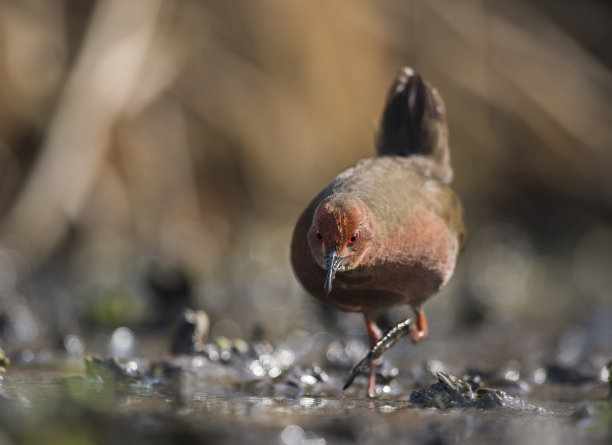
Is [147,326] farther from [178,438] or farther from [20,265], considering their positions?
[178,438]

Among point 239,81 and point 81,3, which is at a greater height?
point 81,3

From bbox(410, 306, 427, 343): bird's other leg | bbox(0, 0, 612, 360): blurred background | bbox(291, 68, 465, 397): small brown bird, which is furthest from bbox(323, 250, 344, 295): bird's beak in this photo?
bbox(0, 0, 612, 360): blurred background

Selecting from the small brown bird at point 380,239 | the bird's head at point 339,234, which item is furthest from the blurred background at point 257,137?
the bird's head at point 339,234

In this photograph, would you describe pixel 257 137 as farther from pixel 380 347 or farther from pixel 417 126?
pixel 380 347

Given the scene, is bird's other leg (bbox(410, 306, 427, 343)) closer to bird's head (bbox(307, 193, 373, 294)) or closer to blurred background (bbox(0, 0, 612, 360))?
bird's head (bbox(307, 193, 373, 294))

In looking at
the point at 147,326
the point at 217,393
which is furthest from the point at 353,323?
the point at 217,393

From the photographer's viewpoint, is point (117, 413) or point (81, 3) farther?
point (81, 3)

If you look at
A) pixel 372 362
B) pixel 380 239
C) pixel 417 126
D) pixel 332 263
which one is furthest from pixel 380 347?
pixel 417 126
